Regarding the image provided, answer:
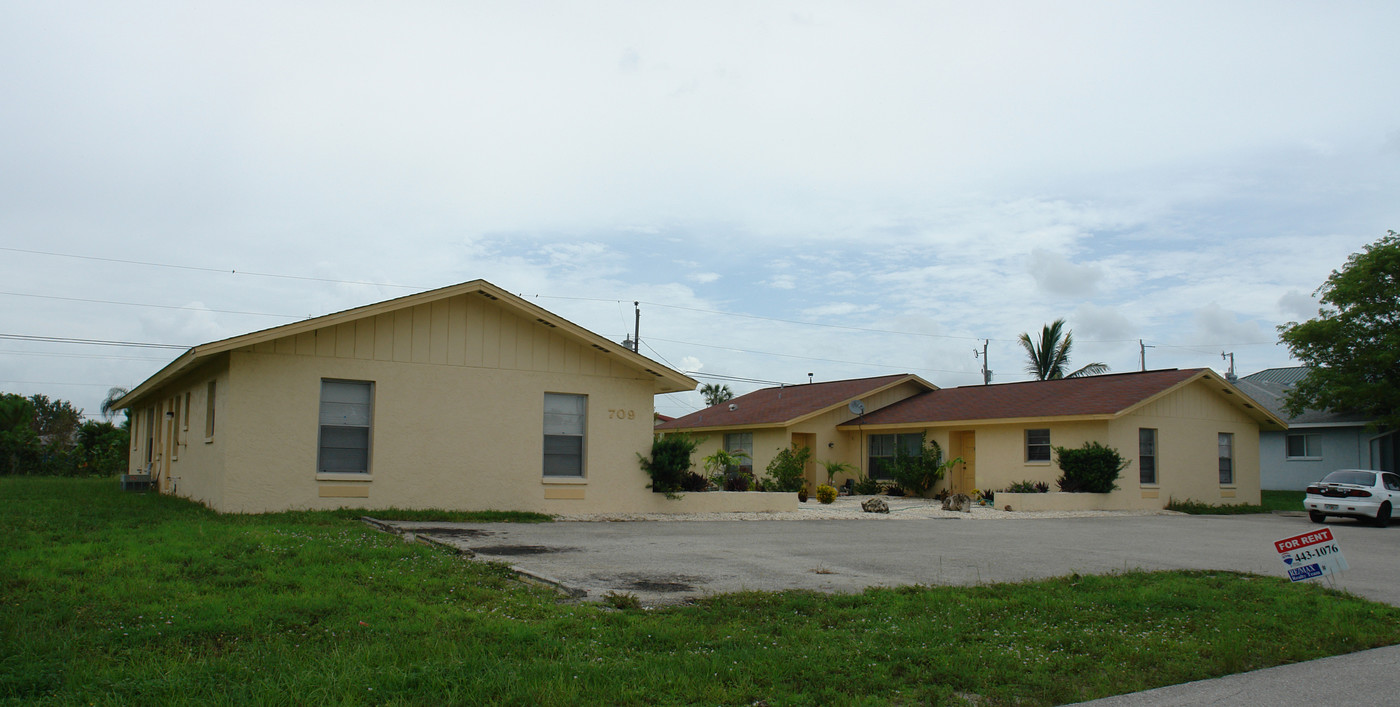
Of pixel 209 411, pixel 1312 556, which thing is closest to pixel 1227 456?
pixel 1312 556

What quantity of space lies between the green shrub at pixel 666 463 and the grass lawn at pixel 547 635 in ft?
30.1

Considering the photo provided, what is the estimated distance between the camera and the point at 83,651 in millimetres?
5547

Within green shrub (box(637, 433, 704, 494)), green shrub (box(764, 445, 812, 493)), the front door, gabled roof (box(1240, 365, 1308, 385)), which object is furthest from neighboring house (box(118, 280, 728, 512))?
gabled roof (box(1240, 365, 1308, 385))

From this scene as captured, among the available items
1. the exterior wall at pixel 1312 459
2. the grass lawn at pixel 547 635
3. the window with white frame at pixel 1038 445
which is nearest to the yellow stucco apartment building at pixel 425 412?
the grass lawn at pixel 547 635

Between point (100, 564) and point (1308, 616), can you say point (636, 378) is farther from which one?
point (1308, 616)

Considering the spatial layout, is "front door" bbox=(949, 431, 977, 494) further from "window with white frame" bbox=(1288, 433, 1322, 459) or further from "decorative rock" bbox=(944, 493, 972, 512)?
"window with white frame" bbox=(1288, 433, 1322, 459)

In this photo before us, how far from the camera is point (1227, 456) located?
95.8 feet

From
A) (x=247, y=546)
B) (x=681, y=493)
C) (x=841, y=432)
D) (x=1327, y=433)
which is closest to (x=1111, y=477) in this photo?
(x=841, y=432)

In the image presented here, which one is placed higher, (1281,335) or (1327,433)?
(1281,335)

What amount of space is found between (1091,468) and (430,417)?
17561 mm

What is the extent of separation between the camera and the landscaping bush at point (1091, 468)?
2505cm

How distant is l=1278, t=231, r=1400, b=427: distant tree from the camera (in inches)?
1203

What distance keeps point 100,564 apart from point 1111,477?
2351 centimetres

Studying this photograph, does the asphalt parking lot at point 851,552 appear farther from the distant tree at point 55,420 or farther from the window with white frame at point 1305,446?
the distant tree at point 55,420
